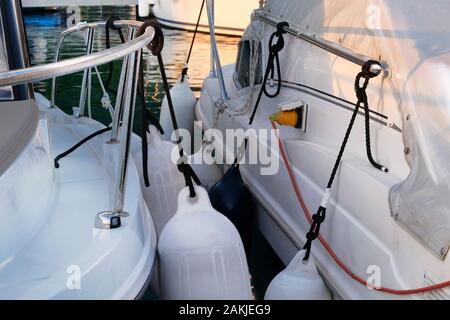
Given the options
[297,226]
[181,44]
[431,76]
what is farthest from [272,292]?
[181,44]

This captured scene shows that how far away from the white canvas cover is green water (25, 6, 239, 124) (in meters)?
4.64

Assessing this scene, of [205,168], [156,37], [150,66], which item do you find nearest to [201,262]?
[156,37]

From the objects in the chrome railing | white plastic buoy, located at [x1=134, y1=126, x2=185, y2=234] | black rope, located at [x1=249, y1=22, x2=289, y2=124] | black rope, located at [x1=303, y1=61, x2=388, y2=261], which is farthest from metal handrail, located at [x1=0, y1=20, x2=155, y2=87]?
black rope, located at [x1=249, y1=22, x2=289, y2=124]

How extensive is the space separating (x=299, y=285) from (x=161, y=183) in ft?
3.99

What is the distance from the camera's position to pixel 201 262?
2.24 meters

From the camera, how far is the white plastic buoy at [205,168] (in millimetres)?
4121

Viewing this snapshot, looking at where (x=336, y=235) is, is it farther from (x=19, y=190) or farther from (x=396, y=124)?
(x=19, y=190)

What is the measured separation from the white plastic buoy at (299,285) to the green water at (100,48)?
15.3 feet

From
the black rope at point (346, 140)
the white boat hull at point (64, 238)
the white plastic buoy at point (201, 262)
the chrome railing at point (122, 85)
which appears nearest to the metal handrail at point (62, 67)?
the chrome railing at point (122, 85)

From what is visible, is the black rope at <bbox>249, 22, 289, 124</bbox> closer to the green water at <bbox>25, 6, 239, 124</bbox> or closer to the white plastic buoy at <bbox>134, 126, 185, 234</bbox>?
the white plastic buoy at <bbox>134, 126, 185, 234</bbox>

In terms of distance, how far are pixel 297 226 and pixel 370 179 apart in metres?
0.74

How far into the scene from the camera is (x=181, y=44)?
1336 cm

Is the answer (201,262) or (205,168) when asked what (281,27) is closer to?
(205,168)

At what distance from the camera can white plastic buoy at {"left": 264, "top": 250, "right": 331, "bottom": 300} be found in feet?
7.47
